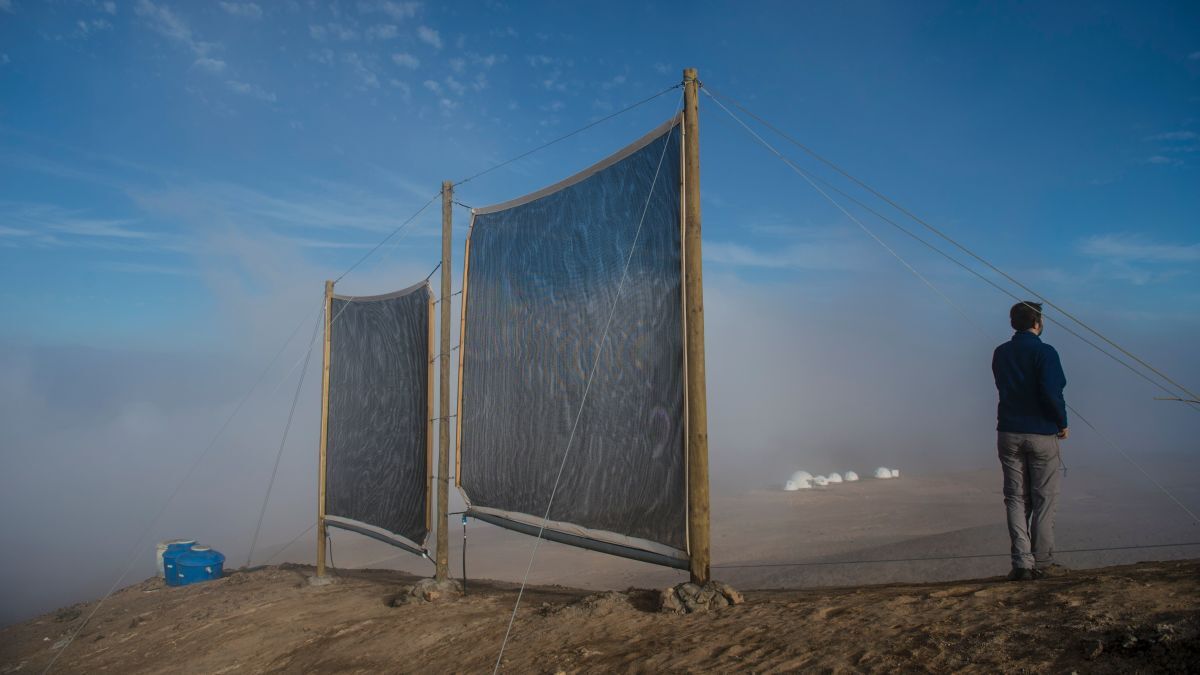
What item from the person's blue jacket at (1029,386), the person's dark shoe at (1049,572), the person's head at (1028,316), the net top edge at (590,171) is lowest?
the person's dark shoe at (1049,572)

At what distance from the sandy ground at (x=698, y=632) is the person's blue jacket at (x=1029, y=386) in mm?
1165

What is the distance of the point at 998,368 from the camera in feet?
18.9

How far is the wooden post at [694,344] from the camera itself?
5.53 metres

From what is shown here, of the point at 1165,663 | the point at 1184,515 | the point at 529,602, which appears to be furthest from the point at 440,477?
the point at 1184,515

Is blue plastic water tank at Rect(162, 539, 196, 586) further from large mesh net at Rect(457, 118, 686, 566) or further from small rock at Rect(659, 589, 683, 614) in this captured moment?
small rock at Rect(659, 589, 683, 614)

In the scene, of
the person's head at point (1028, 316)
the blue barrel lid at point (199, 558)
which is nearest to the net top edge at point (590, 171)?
the person's head at point (1028, 316)

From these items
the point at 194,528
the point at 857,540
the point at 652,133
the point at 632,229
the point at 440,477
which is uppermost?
the point at 652,133

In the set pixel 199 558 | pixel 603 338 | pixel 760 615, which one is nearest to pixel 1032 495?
pixel 760 615

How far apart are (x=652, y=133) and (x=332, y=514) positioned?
7835 millimetres

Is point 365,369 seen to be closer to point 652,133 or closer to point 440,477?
point 440,477

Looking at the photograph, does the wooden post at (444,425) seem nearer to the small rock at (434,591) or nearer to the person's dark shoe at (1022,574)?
the small rock at (434,591)

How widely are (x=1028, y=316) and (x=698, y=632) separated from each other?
12.4 feet

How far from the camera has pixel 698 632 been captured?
5000mm

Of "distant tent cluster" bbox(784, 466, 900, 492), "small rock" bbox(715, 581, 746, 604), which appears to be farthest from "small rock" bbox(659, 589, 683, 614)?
"distant tent cluster" bbox(784, 466, 900, 492)
